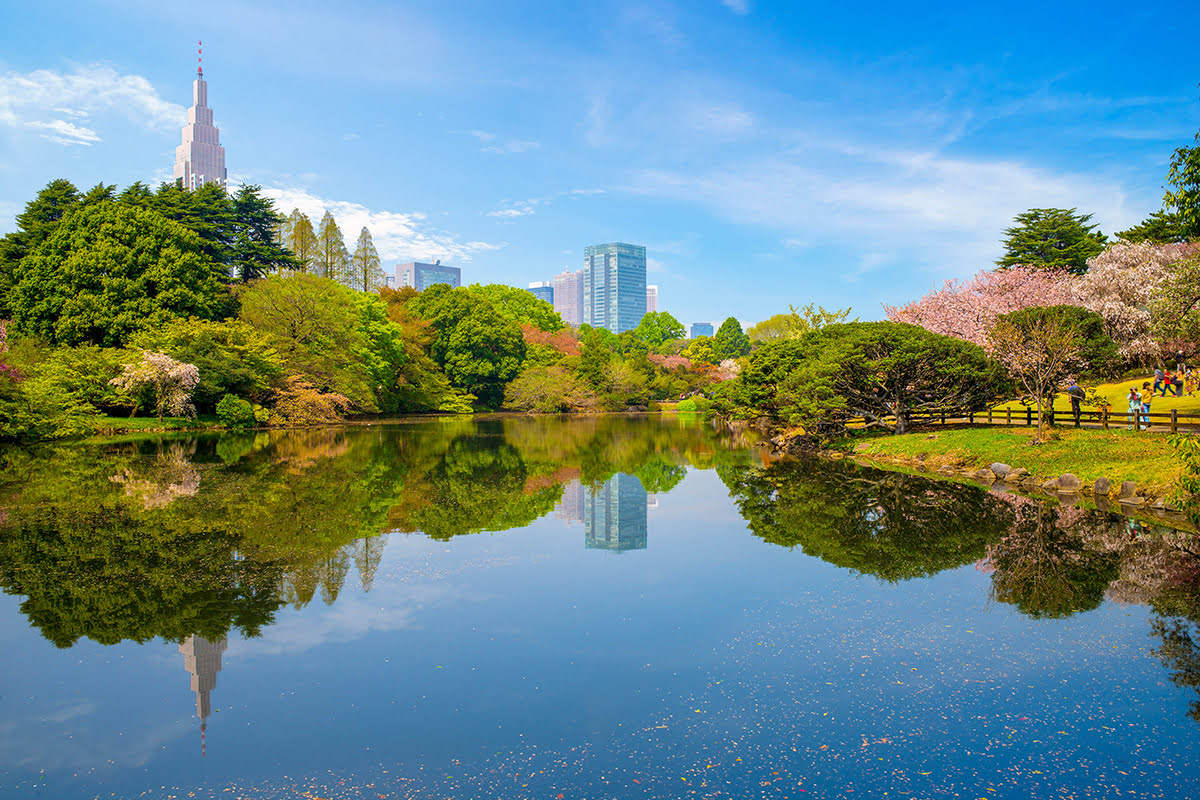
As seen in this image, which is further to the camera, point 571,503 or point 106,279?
point 106,279

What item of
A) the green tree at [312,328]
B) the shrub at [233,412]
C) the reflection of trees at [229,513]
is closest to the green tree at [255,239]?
the green tree at [312,328]

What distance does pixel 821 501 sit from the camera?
15555 millimetres

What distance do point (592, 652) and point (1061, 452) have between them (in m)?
17.3

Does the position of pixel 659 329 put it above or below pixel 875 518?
above

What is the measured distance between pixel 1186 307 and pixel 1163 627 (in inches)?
529

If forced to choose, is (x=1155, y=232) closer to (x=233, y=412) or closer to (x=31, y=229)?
(x=233, y=412)

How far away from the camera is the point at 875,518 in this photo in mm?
13531

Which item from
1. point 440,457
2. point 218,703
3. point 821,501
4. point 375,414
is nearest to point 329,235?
point 375,414

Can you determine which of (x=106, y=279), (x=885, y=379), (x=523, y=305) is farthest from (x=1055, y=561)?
(x=523, y=305)

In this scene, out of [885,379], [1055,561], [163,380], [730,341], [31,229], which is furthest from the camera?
[730,341]

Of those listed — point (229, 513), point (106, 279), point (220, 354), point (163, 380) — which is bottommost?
point (229, 513)

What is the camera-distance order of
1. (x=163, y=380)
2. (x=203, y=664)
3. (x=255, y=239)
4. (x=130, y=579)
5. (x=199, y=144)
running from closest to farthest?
(x=203, y=664) < (x=130, y=579) < (x=163, y=380) < (x=255, y=239) < (x=199, y=144)

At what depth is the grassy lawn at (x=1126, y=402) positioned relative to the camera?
2738cm

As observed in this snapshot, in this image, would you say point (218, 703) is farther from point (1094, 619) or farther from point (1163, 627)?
point (1163, 627)
